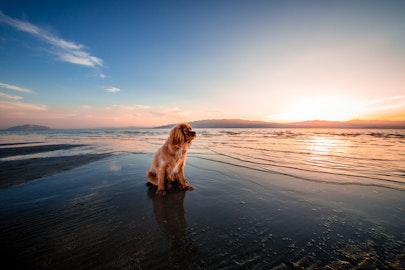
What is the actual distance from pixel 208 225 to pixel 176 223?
62 cm

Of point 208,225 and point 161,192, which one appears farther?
point 161,192

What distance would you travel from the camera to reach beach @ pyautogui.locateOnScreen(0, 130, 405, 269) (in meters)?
2.21

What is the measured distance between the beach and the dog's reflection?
0.02m

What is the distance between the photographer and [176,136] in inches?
192

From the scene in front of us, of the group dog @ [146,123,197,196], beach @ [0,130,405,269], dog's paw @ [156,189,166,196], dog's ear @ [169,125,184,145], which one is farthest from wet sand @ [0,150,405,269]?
dog's ear @ [169,125,184,145]

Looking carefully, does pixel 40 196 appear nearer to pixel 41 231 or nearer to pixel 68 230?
pixel 41 231

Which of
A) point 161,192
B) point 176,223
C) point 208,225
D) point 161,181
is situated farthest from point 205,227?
point 161,181

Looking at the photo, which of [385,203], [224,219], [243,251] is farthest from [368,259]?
[385,203]

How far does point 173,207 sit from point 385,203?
4777mm

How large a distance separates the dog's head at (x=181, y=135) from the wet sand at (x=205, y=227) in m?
1.50

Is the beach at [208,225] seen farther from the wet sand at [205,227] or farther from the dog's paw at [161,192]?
the dog's paw at [161,192]

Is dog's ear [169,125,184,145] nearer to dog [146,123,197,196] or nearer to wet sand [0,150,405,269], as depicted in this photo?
dog [146,123,197,196]

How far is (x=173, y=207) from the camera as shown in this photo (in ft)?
12.7

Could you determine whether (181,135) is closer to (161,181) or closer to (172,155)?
(172,155)
